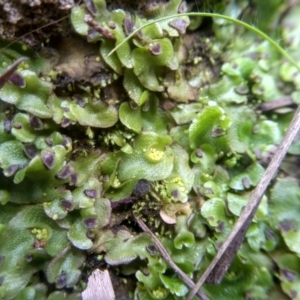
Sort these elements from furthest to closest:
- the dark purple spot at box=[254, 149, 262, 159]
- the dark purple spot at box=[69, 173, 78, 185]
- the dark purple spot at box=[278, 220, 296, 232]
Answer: the dark purple spot at box=[254, 149, 262, 159]
the dark purple spot at box=[278, 220, 296, 232]
the dark purple spot at box=[69, 173, 78, 185]

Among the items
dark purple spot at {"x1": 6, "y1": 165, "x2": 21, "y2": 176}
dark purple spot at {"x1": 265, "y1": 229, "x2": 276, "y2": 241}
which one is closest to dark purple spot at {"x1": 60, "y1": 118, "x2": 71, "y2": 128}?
dark purple spot at {"x1": 6, "y1": 165, "x2": 21, "y2": 176}

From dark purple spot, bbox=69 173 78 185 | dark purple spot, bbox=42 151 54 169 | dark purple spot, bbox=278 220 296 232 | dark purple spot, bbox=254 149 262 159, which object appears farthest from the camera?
dark purple spot, bbox=254 149 262 159

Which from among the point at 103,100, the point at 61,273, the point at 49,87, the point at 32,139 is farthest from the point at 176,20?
the point at 61,273

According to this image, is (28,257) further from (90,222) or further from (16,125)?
(16,125)

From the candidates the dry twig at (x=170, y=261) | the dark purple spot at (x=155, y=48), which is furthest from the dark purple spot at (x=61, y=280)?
the dark purple spot at (x=155, y=48)

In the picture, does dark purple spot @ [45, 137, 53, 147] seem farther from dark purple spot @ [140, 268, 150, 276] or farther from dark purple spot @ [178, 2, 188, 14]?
dark purple spot @ [178, 2, 188, 14]

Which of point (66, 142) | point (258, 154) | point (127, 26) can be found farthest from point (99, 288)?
point (127, 26)

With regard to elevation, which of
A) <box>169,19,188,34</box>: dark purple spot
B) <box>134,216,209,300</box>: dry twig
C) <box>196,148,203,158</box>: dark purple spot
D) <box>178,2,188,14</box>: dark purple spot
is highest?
<box>178,2,188,14</box>: dark purple spot

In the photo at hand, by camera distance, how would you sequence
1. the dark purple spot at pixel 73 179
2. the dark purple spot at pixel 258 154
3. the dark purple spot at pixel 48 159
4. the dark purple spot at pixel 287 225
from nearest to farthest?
the dark purple spot at pixel 48 159
the dark purple spot at pixel 73 179
the dark purple spot at pixel 287 225
the dark purple spot at pixel 258 154

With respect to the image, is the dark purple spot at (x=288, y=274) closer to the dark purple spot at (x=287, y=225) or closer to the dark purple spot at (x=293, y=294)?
the dark purple spot at (x=293, y=294)
